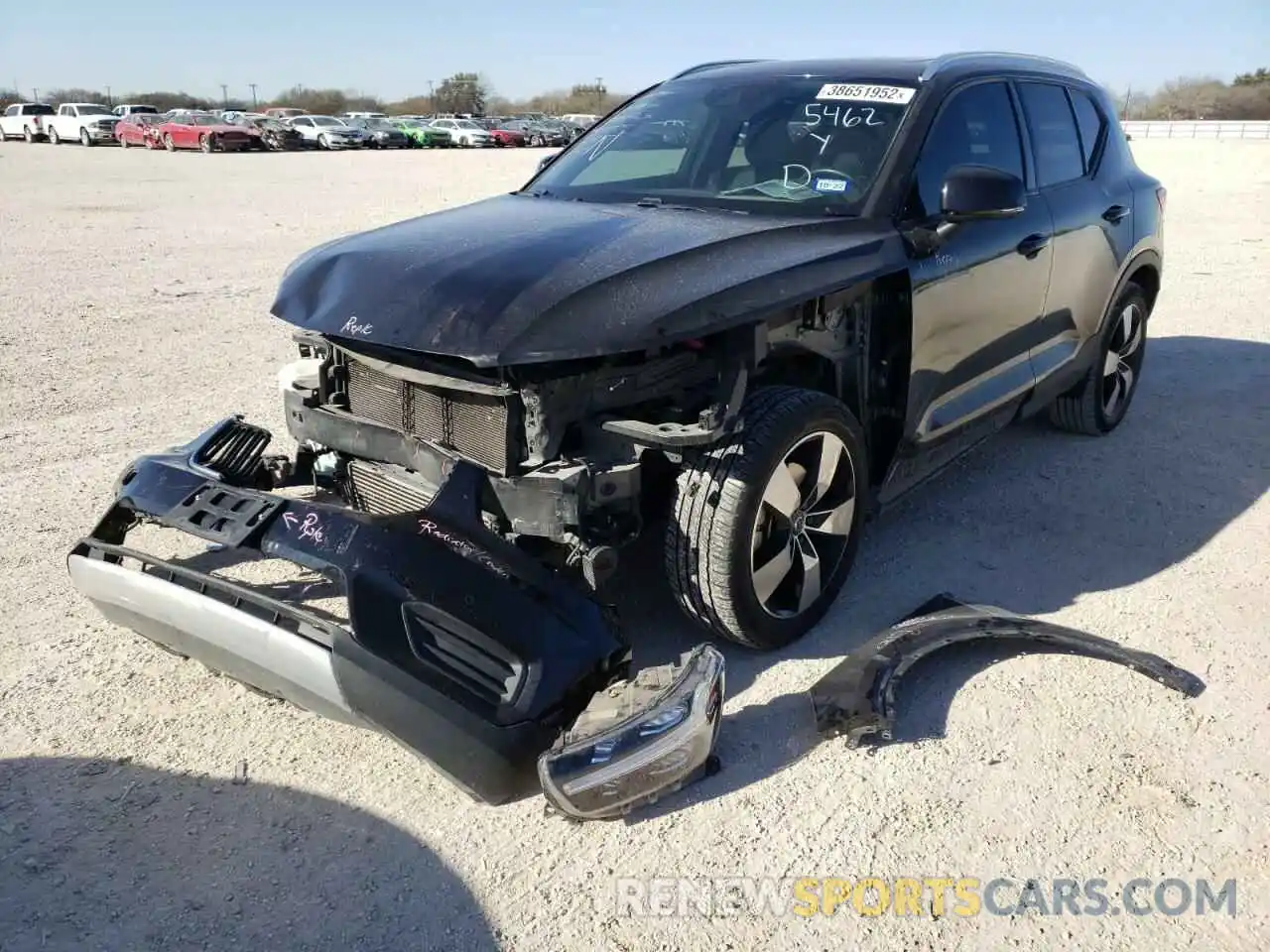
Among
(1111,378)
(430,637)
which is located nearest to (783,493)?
(430,637)

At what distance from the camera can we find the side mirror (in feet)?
11.4

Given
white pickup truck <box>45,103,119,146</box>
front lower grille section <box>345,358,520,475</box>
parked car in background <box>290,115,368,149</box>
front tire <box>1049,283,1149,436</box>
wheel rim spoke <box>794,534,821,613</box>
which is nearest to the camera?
front lower grille section <box>345,358,520,475</box>

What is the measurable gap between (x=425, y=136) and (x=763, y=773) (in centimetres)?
4318

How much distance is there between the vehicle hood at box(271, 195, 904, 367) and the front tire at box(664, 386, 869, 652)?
39 centimetres

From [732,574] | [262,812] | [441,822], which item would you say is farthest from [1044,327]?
[262,812]

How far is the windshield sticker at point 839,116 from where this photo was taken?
12.6 feet

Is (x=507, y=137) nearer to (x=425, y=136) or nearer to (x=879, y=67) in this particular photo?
(x=425, y=136)

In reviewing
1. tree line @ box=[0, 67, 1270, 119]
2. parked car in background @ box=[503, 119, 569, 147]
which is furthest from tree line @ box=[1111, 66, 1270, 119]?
parked car in background @ box=[503, 119, 569, 147]

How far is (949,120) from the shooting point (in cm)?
393

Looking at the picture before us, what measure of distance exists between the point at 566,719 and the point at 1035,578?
2.24 metres

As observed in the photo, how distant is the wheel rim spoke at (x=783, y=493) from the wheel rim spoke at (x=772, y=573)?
0.14 meters

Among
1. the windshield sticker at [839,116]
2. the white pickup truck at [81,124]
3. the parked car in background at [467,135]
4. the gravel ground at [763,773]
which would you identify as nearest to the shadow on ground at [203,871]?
the gravel ground at [763,773]

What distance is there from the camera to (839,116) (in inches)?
154

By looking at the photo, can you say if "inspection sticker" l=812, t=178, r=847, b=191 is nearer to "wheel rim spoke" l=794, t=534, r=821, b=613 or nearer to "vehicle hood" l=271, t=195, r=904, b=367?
"vehicle hood" l=271, t=195, r=904, b=367
